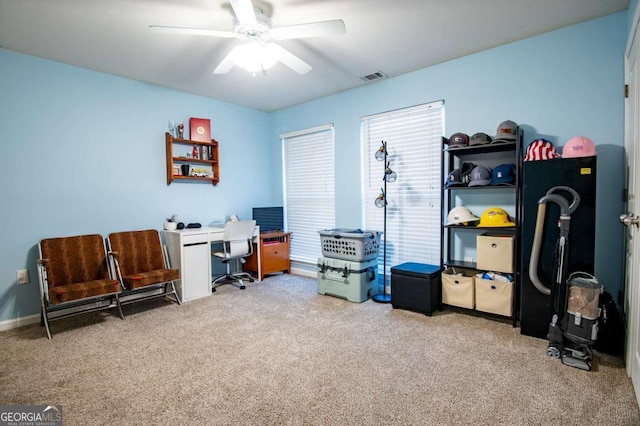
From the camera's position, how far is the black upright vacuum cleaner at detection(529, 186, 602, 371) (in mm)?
2148

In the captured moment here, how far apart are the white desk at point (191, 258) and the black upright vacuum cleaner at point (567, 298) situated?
3.43 m

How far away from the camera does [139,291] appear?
3934 millimetres

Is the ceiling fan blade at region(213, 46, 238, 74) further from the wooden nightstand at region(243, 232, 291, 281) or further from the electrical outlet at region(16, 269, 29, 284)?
the electrical outlet at region(16, 269, 29, 284)

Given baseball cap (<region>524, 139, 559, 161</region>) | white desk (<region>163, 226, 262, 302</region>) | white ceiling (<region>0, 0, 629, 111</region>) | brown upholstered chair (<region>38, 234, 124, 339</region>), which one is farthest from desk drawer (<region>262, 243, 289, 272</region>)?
baseball cap (<region>524, 139, 559, 161</region>)

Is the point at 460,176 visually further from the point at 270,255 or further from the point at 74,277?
the point at 74,277

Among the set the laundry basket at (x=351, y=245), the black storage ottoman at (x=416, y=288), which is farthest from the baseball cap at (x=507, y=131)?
the laundry basket at (x=351, y=245)

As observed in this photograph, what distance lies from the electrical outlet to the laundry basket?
3062mm

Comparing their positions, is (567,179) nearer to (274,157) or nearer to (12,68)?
(274,157)

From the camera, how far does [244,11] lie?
2.09 metres

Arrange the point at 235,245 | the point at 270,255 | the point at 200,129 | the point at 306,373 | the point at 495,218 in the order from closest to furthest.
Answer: the point at 306,373 < the point at 495,218 < the point at 235,245 < the point at 200,129 < the point at 270,255

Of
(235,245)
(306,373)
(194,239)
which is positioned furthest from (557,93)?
(194,239)

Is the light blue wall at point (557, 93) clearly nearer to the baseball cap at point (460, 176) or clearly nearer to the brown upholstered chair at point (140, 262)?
the baseball cap at point (460, 176)

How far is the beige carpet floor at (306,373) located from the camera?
5.87ft

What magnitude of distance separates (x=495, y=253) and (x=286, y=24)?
2714 mm
